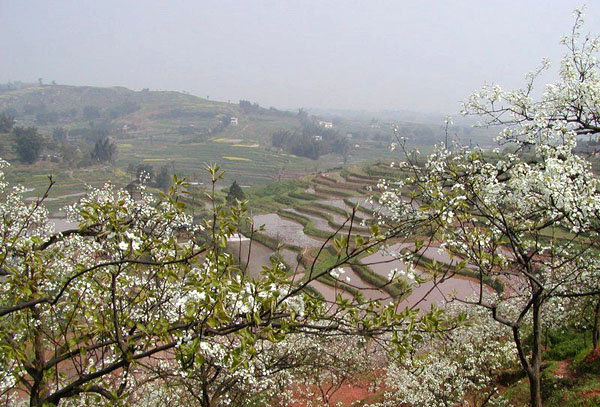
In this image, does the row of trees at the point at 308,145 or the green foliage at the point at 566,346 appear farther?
the row of trees at the point at 308,145

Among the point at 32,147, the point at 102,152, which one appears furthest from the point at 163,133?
the point at 32,147

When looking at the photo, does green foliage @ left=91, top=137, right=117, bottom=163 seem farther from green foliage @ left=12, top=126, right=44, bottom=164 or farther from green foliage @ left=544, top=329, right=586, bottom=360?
green foliage @ left=544, top=329, right=586, bottom=360

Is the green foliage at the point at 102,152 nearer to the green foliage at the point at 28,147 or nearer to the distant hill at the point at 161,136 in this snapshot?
the distant hill at the point at 161,136

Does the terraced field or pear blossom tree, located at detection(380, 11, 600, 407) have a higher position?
pear blossom tree, located at detection(380, 11, 600, 407)

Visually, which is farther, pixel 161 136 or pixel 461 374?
pixel 161 136

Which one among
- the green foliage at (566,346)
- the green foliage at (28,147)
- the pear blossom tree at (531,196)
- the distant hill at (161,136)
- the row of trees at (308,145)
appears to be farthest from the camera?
the row of trees at (308,145)

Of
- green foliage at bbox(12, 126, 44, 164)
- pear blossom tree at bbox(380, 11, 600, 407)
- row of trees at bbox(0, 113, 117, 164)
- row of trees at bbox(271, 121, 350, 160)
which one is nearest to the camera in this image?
pear blossom tree at bbox(380, 11, 600, 407)

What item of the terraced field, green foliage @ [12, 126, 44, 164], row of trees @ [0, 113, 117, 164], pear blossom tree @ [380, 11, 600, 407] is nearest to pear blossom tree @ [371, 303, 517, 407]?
pear blossom tree @ [380, 11, 600, 407]

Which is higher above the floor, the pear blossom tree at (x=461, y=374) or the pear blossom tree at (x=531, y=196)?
the pear blossom tree at (x=531, y=196)

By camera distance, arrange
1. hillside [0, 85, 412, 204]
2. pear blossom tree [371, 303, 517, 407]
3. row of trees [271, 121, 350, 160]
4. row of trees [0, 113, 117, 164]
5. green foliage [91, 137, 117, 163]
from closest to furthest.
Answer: pear blossom tree [371, 303, 517, 407] → row of trees [0, 113, 117, 164] → green foliage [91, 137, 117, 163] → hillside [0, 85, 412, 204] → row of trees [271, 121, 350, 160]

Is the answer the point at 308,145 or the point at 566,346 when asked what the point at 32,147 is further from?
the point at 566,346

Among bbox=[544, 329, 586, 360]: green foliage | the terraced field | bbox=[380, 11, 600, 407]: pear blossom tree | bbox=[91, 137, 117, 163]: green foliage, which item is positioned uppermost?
bbox=[380, 11, 600, 407]: pear blossom tree

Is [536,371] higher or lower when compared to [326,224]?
higher

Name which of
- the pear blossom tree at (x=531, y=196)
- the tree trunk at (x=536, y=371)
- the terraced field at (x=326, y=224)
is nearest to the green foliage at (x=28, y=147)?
the terraced field at (x=326, y=224)
